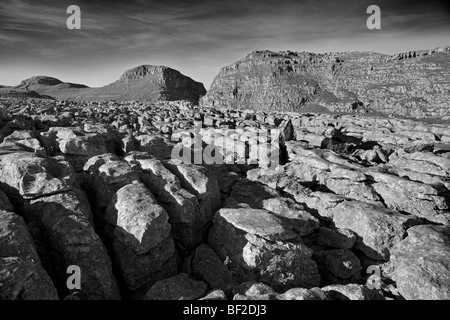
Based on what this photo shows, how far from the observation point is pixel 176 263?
17.0 m

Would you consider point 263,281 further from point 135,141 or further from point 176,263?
point 135,141

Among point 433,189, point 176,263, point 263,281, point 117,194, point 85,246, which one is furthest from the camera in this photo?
point 433,189

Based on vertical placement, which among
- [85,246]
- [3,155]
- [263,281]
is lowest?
[263,281]

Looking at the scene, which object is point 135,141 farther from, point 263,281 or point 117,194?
point 263,281

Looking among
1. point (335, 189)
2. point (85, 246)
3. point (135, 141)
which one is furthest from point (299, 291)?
point (135, 141)

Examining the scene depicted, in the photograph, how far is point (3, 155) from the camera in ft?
63.9

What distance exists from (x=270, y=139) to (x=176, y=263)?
2875 centimetres

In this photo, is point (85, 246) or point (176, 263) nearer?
point (85, 246)

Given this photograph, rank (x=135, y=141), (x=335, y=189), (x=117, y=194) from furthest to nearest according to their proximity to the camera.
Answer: (x=135, y=141), (x=335, y=189), (x=117, y=194)
